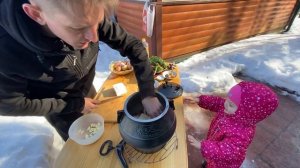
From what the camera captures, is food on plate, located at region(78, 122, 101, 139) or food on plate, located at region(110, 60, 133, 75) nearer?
food on plate, located at region(78, 122, 101, 139)

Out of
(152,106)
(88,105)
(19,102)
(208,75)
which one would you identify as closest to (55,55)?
(19,102)

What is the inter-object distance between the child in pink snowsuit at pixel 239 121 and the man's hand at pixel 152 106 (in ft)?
1.38

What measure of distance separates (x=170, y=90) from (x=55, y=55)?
0.84 metres

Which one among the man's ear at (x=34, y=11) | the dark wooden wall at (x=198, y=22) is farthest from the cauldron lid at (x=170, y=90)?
the dark wooden wall at (x=198, y=22)

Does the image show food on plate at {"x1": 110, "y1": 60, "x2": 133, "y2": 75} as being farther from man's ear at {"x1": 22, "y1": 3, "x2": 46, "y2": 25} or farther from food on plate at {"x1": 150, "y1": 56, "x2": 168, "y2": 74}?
man's ear at {"x1": 22, "y1": 3, "x2": 46, "y2": 25}

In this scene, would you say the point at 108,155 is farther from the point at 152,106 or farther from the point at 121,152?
the point at 152,106

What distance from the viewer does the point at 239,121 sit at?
4.12ft

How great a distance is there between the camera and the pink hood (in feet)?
3.81

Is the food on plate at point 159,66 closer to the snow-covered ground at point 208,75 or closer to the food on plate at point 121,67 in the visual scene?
the food on plate at point 121,67

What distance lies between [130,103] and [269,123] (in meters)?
2.13

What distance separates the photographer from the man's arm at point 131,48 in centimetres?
119

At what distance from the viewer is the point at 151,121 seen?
0.86 m

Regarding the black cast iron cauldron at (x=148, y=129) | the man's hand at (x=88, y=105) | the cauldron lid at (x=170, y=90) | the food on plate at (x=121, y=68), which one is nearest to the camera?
the black cast iron cauldron at (x=148, y=129)

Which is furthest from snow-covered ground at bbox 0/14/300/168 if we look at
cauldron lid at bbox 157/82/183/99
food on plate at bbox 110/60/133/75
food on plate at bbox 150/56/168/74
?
cauldron lid at bbox 157/82/183/99
